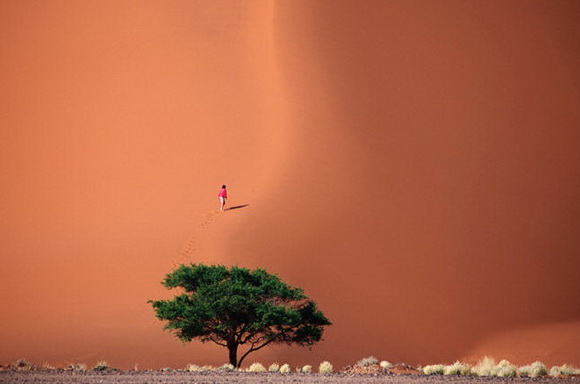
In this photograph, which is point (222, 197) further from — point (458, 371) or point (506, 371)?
point (506, 371)

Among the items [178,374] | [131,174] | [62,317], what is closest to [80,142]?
[131,174]

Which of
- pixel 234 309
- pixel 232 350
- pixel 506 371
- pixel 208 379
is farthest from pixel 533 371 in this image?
pixel 208 379

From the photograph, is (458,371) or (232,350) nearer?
(458,371)

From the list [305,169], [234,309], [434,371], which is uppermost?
[305,169]

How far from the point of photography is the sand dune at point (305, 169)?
38.3m

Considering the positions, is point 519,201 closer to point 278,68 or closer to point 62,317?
point 278,68

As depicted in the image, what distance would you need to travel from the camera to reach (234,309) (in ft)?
94.5

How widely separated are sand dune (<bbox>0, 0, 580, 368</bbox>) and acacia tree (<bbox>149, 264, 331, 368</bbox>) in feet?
15.2

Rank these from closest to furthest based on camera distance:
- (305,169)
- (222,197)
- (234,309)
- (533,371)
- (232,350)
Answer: (533,371) → (234,309) → (232,350) → (222,197) → (305,169)

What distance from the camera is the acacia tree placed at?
28734 mm

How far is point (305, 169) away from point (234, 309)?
1841 centimetres

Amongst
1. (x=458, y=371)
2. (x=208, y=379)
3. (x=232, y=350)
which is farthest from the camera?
(x=232, y=350)

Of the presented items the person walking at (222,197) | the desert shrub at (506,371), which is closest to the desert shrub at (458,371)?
the desert shrub at (506,371)

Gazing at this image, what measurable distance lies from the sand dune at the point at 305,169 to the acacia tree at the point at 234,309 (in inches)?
183
